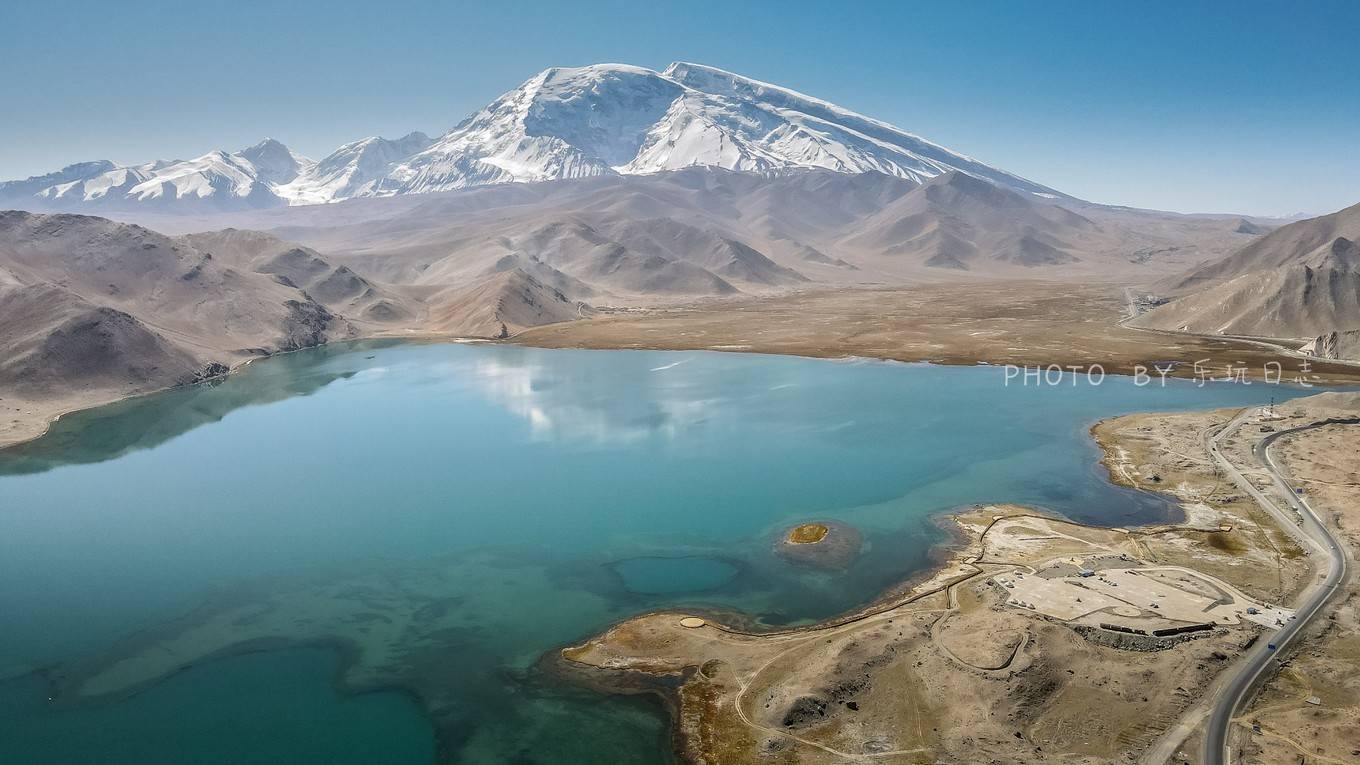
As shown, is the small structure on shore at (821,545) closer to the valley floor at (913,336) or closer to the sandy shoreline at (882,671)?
the sandy shoreline at (882,671)

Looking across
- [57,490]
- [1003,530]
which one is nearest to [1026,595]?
[1003,530]

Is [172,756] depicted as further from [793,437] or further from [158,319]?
[158,319]

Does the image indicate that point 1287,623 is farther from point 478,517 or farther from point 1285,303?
point 1285,303

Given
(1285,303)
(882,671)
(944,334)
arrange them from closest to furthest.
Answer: (882,671) → (1285,303) → (944,334)

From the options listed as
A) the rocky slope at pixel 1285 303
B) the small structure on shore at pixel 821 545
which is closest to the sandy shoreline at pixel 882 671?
the small structure on shore at pixel 821 545

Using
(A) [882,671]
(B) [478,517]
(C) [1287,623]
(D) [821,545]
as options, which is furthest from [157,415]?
(C) [1287,623]
